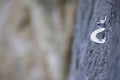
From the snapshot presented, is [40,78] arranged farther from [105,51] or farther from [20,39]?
[105,51]

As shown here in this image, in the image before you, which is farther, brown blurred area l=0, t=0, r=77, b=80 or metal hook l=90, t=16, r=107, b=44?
brown blurred area l=0, t=0, r=77, b=80

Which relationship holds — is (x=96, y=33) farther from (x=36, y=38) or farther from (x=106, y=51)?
(x=36, y=38)

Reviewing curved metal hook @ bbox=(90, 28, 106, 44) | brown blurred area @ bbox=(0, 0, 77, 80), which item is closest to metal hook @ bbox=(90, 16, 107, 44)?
curved metal hook @ bbox=(90, 28, 106, 44)

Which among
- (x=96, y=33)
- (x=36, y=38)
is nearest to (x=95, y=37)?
(x=96, y=33)

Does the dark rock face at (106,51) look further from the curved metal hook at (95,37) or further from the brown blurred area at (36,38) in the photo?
the brown blurred area at (36,38)

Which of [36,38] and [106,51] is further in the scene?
[36,38]

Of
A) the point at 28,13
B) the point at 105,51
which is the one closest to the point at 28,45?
the point at 28,13

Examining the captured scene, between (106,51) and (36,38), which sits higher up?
(106,51)

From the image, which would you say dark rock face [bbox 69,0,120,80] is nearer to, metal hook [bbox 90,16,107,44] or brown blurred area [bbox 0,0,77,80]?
metal hook [bbox 90,16,107,44]

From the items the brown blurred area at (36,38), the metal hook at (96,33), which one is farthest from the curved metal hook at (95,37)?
the brown blurred area at (36,38)
